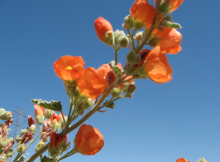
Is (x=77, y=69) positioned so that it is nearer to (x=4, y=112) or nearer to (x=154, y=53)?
(x=154, y=53)

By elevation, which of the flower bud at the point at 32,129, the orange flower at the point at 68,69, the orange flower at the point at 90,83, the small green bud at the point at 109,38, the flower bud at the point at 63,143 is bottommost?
the flower bud at the point at 63,143

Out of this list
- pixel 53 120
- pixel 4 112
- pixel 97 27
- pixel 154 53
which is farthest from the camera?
pixel 4 112

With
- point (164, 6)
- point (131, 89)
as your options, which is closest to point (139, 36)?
point (164, 6)

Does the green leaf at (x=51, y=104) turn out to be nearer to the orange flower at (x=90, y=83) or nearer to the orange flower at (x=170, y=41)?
the orange flower at (x=90, y=83)

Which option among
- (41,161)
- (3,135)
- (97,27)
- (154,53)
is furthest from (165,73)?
(3,135)

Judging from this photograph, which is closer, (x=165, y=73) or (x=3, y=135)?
(x=165, y=73)

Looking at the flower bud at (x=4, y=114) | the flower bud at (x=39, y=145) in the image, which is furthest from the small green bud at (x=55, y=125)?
the flower bud at (x=4, y=114)
